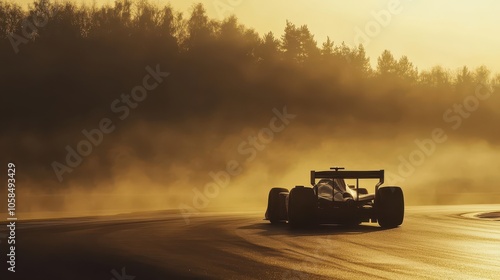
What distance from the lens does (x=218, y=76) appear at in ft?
304

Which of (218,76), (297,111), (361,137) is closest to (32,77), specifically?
(218,76)

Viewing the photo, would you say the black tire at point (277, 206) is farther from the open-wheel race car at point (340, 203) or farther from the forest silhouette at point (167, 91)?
the forest silhouette at point (167, 91)

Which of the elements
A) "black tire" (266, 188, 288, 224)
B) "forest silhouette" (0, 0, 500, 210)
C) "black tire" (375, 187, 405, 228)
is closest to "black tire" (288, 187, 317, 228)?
"black tire" (375, 187, 405, 228)

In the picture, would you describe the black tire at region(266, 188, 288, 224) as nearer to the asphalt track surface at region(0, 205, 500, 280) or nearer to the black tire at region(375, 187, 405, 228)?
the asphalt track surface at region(0, 205, 500, 280)

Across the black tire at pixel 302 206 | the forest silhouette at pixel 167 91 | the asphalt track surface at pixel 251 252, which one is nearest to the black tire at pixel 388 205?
the asphalt track surface at pixel 251 252

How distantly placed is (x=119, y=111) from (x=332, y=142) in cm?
2143

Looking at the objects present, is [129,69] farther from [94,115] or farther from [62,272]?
[62,272]

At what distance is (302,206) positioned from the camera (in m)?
21.9

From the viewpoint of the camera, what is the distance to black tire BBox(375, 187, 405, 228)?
22.6 meters

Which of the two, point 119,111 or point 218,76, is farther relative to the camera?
point 218,76

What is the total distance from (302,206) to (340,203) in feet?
3.46

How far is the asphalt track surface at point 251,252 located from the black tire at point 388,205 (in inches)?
20.6

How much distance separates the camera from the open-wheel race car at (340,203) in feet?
71.8

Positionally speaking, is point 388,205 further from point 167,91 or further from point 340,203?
point 167,91
